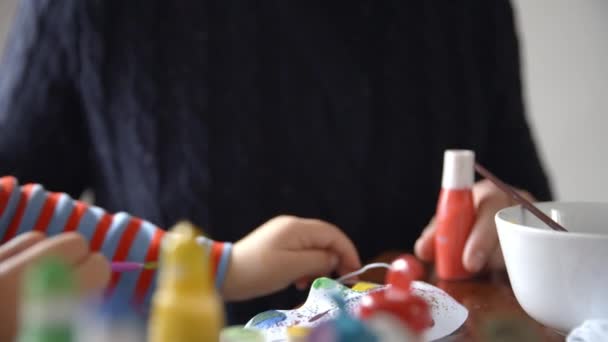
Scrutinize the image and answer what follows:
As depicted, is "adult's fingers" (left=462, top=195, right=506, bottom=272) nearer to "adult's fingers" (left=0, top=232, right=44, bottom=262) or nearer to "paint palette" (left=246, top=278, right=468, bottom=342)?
"paint palette" (left=246, top=278, right=468, bottom=342)

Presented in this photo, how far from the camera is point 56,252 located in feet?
0.74

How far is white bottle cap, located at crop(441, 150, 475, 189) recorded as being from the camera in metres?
0.48

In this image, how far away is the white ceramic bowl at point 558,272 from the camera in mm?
294

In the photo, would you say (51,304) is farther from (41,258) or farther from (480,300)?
(480,300)

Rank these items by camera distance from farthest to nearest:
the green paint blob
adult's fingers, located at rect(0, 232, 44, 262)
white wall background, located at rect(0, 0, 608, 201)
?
1. white wall background, located at rect(0, 0, 608, 201)
2. the green paint blob
3. adult's fingers, located at rect(0, 232, 44, 262)

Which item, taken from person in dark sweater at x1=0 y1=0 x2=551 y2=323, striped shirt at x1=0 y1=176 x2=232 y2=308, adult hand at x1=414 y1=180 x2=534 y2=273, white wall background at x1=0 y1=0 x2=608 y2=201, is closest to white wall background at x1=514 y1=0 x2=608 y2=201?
white wall background at x1=0 y1=0 x2=608 y2=201

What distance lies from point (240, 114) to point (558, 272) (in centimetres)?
39

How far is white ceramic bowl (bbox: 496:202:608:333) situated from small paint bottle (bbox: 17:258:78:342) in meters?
0.23

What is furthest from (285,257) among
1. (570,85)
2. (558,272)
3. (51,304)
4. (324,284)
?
(570,85)

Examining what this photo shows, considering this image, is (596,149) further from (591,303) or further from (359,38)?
(591,303)

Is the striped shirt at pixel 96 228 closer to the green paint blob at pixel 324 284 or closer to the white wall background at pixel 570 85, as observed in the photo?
the green paint blob at pixel 324 284

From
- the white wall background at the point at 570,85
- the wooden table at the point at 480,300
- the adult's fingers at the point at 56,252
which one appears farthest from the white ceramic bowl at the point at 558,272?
the white wall background at the point at 570,85

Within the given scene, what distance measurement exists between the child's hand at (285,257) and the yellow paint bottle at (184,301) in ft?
0.93

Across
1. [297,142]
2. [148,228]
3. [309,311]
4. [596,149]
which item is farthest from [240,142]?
[596,149]
